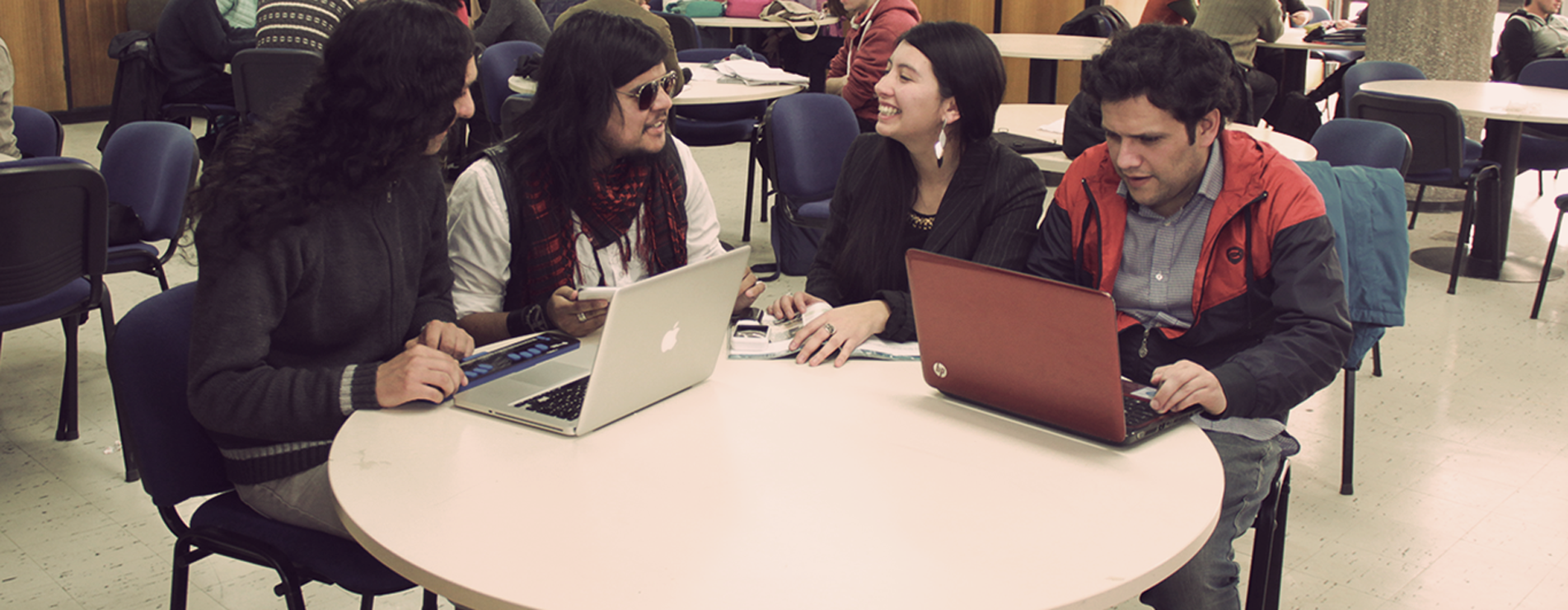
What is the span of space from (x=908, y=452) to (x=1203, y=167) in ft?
2.62

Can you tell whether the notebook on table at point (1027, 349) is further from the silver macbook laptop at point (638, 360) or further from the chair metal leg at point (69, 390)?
the chair metal leg at point (69, 390)

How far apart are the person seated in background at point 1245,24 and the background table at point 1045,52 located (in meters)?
0.63

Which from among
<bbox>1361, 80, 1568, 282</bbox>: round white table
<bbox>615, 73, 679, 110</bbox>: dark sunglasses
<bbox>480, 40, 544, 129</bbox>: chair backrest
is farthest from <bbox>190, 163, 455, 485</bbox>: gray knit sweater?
<bbox>1361, 80, 1568, 282</bbox>: round white table

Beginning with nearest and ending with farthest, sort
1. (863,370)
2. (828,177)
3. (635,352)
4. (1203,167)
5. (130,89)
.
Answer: (635,352), (863,370), (1203,167), (828,177), (130,89)

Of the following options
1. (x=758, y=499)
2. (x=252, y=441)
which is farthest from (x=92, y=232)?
(x=758, y=499)

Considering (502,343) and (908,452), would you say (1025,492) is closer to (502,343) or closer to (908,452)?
(908,452)

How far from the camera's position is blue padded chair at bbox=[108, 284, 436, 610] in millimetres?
1479

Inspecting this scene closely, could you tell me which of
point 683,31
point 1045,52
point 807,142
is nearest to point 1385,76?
point 1045,52

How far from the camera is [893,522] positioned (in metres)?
1.19

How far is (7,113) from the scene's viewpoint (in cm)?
339

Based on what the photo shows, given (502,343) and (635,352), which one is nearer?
(635,352)

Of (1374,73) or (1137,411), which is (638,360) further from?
(1374,73)

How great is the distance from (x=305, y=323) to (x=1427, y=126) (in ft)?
14.0

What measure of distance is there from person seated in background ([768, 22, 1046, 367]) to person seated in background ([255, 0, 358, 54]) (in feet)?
11.7
